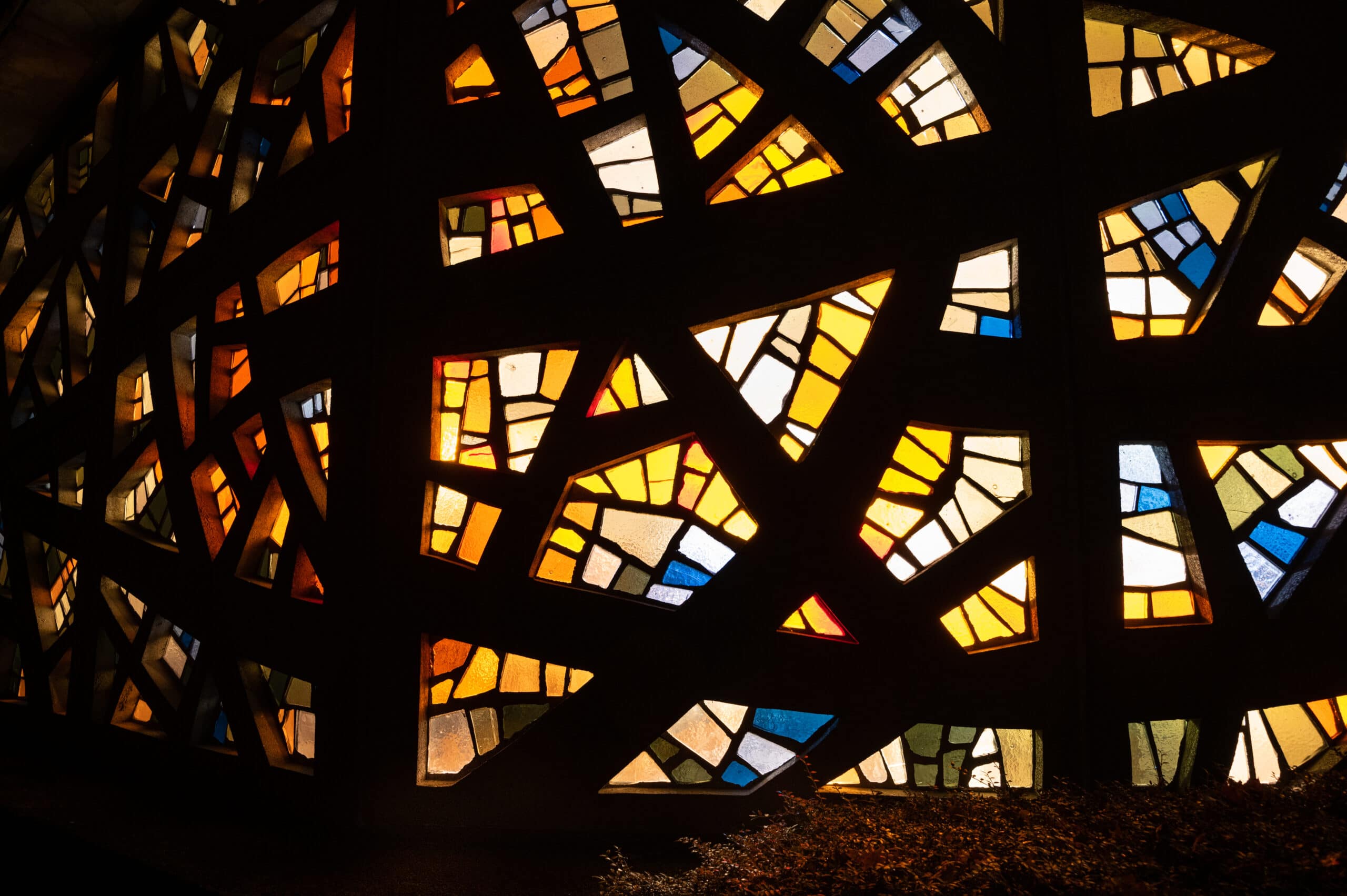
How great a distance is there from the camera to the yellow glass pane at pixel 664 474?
3.70 m

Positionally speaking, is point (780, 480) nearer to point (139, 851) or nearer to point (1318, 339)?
point (1318, 339)

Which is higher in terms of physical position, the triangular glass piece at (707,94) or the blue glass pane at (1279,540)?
the triangular glass piece at (707,94)

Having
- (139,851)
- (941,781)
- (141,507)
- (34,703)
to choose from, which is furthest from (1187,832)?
(34,703)

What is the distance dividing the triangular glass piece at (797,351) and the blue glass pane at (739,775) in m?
1.40

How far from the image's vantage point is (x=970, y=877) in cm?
241

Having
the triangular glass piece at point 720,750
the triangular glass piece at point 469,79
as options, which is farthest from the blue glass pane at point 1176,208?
the triangular glass piece at point 469,79

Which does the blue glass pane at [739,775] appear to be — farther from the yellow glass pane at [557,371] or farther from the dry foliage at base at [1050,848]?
the yellow glass pane at [557,371]

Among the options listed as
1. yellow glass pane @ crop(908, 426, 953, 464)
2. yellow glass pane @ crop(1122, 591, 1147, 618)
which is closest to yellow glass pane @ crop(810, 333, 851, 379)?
yellow glass pane @ crop(908, 426, 953, 464)

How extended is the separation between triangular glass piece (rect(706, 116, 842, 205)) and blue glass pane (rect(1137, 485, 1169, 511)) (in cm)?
198

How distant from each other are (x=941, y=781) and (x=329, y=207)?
156 inches

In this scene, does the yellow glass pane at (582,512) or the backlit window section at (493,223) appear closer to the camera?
the yellow glass pane at (582,512)

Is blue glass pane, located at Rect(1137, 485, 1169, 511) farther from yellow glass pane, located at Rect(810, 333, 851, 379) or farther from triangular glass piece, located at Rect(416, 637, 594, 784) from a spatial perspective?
triangular glass piece, located at Rect(416, 637, 594, 784)

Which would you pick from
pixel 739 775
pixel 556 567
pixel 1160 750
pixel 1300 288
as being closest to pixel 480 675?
pixel 556 567

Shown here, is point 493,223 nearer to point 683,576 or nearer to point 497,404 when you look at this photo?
point 497,404
